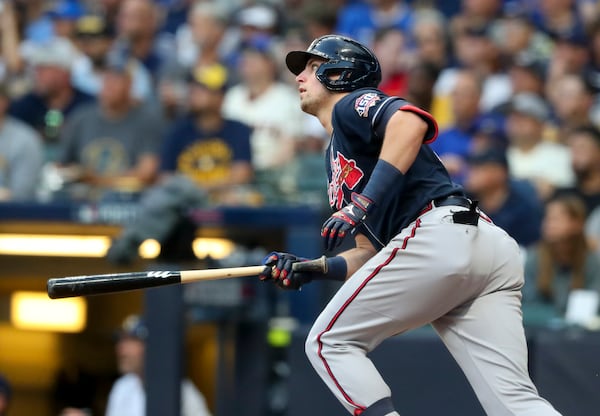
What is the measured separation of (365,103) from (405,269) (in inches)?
22.3

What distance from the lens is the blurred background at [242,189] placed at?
21.5 ft

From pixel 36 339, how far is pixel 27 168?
1.31 m

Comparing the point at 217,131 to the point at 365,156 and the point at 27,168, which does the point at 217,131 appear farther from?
the point at 365,156

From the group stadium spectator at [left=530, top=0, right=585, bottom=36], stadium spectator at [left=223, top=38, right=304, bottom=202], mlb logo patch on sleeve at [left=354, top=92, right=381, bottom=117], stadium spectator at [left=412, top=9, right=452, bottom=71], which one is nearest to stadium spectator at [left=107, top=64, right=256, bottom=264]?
stadium spectator at [left=223, top=38, right=304, bottom=202]

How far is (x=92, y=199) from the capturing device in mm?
7539

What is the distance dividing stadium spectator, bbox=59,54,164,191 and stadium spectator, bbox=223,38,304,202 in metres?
0.63

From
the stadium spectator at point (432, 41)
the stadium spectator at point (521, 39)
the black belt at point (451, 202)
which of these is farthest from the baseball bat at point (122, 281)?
the stadium spectator at point (521, 39)

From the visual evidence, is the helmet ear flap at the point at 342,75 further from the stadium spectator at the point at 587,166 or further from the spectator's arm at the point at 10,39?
the spectator's arm at the point at 10,39

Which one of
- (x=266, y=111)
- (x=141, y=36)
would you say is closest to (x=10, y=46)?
(x=141, y=36)

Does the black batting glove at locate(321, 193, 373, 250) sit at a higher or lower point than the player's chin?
lower

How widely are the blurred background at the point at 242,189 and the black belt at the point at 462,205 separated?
5.85 feet

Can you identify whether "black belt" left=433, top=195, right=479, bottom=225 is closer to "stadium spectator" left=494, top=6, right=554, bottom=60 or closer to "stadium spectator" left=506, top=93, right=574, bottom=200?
"stadium spectator" left=506, top=93, right=574, bottom=200

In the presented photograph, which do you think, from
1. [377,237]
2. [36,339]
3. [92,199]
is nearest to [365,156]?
[377,237]

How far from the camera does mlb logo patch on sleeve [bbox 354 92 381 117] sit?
3941 mm
